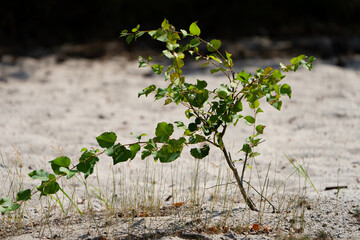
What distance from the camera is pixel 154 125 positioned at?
15.3 feet

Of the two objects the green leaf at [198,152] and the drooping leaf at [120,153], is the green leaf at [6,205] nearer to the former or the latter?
the drooping leaf at [120,153]

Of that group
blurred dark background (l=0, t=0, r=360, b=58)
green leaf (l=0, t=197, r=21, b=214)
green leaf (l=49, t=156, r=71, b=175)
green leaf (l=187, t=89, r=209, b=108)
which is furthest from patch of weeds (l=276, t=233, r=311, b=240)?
blurred dark background (l=0, t=0, r=360, b=58)

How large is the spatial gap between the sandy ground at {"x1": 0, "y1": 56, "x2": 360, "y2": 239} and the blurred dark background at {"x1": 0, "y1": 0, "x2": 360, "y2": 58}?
2.78 feet

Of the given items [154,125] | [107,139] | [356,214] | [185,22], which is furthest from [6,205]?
[185,22]

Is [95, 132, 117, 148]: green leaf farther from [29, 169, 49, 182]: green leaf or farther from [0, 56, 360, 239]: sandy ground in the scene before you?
[0, 56, 360, 239]: sandy ground

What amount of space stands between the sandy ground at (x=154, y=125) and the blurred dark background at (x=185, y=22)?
85 cm

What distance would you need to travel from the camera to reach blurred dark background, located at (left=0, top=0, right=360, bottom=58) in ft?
24.5

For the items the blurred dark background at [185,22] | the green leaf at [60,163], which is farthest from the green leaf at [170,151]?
the blurred dark background at [185,22]

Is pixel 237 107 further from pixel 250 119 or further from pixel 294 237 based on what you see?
pixel 294 237

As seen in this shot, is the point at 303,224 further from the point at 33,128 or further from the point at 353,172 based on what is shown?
the point at 33,128

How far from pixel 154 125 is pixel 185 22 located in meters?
3.74

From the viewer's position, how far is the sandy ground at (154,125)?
102 inches

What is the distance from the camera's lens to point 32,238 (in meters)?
2.46

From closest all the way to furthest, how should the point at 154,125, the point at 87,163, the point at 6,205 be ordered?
the point at 6,205
the point at 87,163
the point at 154,125
